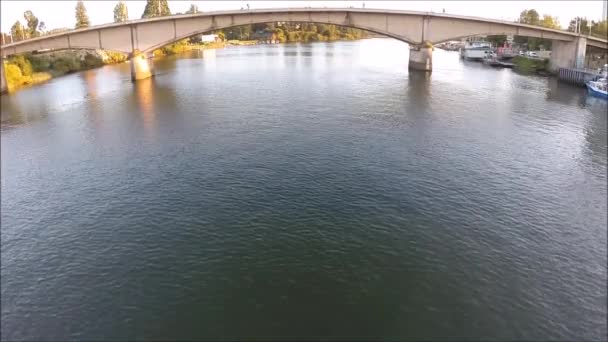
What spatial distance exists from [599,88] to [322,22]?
47786mm

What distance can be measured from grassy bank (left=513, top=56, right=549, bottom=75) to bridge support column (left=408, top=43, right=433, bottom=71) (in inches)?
884

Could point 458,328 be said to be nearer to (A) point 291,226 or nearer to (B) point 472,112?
(A) point 291,226

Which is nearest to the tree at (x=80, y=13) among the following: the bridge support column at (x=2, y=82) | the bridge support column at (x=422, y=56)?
the bridge support column at (x=2, y=82)

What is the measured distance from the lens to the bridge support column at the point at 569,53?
8725 centimetres

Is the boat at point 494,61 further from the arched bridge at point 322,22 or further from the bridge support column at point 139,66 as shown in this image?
the bridge support column at point 139,66

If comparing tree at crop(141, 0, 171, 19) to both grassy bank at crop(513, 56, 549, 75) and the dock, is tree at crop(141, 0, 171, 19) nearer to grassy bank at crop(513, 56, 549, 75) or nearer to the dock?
grassy bank at crop(513, 56, 549, 75)

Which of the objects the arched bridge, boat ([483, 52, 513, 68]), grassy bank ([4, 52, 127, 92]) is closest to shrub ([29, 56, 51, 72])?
grassy bank ([4, 52, 127, 92])

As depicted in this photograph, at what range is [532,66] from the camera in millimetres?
102938

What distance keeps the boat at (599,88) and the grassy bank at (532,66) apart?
25749mm

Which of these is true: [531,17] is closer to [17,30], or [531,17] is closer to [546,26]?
[546,26]

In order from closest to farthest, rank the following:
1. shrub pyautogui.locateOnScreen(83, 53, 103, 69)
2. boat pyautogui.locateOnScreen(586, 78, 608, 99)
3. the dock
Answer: boat pyautogui.locateOnScreen(586, 78, 608, 99) < the dock < shrub pyautogui.locateOnScreen(83, 53, 103, 69)

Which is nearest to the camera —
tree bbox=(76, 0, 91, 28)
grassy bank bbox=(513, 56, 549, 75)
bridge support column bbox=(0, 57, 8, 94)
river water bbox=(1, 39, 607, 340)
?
river water bbox=(1, 39, 607, 340)

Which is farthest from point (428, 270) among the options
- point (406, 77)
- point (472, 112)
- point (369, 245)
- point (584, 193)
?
point (406, 77)

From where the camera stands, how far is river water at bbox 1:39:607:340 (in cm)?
2052
